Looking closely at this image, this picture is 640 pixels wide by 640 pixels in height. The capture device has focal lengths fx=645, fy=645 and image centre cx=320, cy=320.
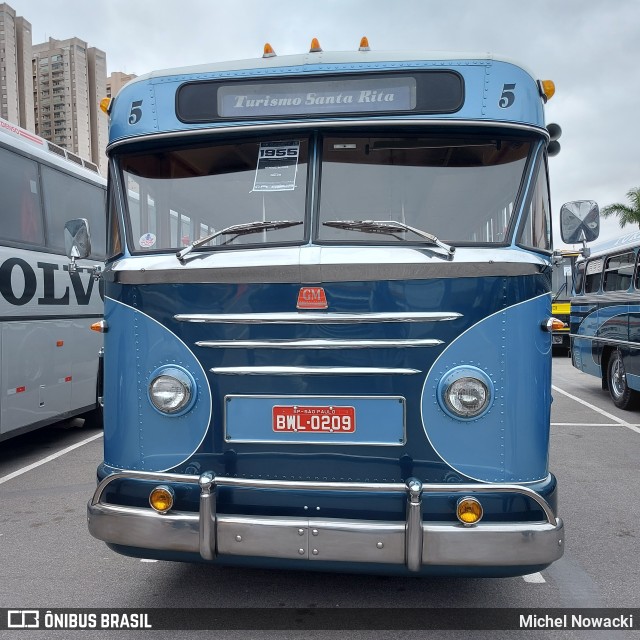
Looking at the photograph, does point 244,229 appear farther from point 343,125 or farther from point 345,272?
point 343,125

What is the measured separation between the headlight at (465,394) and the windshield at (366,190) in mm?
680

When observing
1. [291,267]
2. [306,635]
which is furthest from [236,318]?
[306,635]

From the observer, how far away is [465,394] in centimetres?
312

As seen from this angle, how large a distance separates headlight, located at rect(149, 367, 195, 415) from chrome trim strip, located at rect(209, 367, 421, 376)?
219mm

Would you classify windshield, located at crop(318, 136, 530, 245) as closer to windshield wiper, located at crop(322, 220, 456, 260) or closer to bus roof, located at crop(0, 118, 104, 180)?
windshield wiper, located at crop(322, 220, 456, 260)

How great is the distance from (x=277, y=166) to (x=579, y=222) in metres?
2.05

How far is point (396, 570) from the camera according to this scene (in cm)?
299

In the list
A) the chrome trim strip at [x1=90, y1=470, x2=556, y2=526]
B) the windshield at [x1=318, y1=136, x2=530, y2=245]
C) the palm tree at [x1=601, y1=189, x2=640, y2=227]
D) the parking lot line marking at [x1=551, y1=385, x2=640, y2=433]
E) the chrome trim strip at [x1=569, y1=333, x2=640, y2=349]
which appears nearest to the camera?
the chrome trim strip at [x1=90, y1=470, x2=556, y2=526]

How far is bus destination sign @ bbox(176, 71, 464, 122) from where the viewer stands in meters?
3.35

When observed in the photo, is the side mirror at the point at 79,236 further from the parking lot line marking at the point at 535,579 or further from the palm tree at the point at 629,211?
the palm tree at the point at 629,211

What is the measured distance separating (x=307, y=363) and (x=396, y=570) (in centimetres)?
105

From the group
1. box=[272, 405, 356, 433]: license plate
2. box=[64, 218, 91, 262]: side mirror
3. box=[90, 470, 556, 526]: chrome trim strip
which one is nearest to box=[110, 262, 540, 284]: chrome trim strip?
box=[272, 405, 356, 433]: license plate

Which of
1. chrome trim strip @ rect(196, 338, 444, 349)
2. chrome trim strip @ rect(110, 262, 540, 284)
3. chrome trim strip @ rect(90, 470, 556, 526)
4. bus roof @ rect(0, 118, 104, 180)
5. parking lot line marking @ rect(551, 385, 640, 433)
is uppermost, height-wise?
bus roof @ rect(0, 118, 104, 180)

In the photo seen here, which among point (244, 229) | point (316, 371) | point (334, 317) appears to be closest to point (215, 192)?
point (244, 229)
